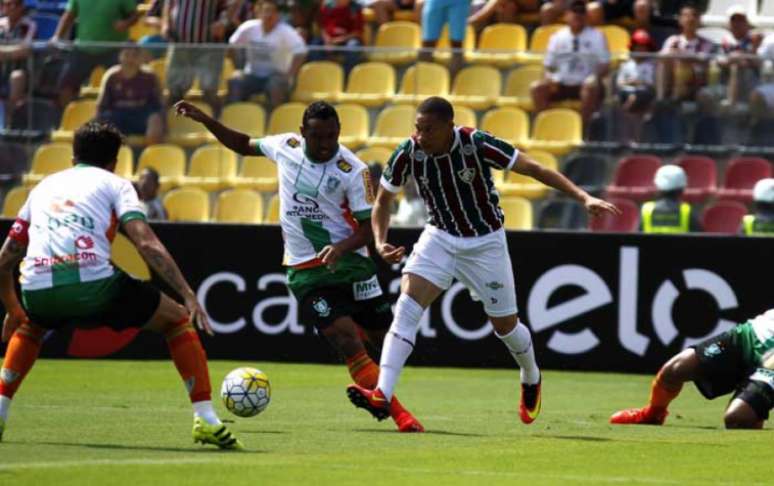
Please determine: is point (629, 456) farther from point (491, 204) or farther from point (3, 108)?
point (3, 108)

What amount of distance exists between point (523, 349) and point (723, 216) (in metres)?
6.47

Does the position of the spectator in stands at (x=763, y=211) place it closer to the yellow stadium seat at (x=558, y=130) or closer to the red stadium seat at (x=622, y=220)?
the red stadium seat at (x=622, y=220)

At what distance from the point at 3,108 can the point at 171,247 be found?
273cm

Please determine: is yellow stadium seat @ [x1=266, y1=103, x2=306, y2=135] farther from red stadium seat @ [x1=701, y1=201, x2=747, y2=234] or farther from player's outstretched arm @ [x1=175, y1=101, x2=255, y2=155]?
player's outstretched arm @ [x1=175, y1=101, x2=255, y2=155]

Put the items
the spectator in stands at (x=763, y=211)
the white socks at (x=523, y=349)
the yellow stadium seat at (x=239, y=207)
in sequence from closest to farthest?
the white socks at (x=523, y=349) < the spectator in stands at (x=763, y=211) < the yellow stadium seat at (x=239, y=207)

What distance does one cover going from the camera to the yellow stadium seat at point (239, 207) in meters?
18.8

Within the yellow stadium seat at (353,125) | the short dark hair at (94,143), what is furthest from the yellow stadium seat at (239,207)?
the short dark hair at (94,143)

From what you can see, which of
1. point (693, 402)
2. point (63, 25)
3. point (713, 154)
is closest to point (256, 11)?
Answer: point (63, 25)

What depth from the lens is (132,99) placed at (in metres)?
19.2

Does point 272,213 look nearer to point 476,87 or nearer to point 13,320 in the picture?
point 476,87

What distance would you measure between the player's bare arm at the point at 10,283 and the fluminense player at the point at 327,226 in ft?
6.33

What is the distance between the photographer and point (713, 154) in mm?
17859

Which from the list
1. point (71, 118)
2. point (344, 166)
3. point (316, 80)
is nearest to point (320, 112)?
point (344, 166)

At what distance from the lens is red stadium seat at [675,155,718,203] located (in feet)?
58.4
